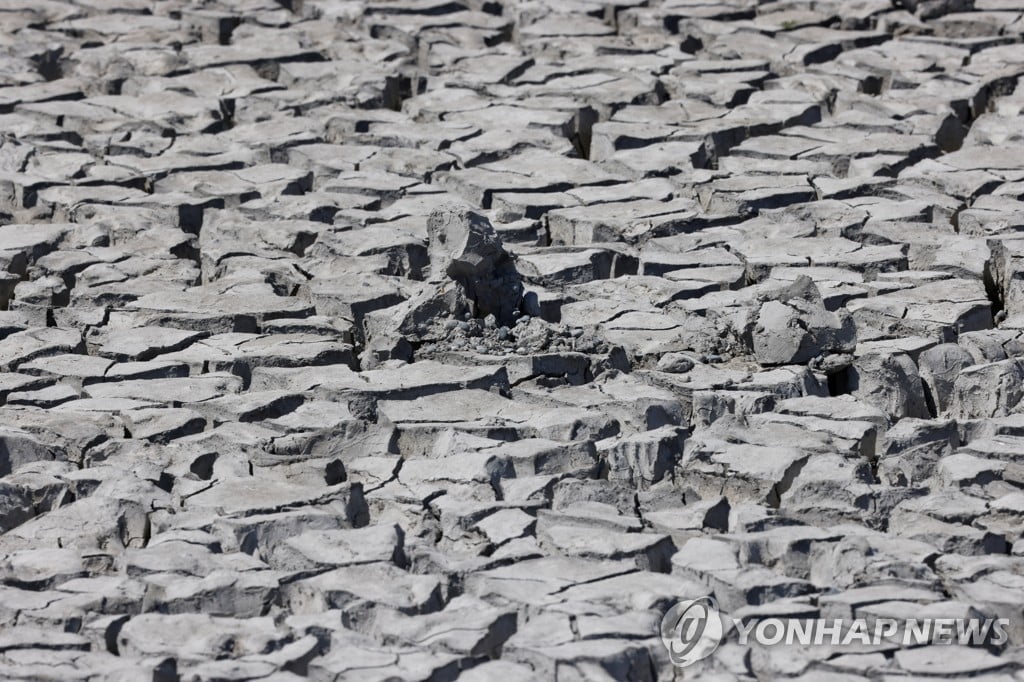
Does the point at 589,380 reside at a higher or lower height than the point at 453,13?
lower

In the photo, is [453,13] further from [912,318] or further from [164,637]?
[164,637]

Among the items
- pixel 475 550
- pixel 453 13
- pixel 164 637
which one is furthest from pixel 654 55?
pixel 164 637

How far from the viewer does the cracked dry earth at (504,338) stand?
3402mm

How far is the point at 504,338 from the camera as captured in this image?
4867 millimetres

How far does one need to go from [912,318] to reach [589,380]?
0.99 metres

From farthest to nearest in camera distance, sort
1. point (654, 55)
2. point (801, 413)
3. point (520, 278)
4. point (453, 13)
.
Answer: point (453, 13) → point (654, 55) → point (520, 278) → point (801, 413)

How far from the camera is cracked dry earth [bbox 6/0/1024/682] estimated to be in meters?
3.40

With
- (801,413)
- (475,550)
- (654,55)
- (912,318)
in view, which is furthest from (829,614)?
(654,55)

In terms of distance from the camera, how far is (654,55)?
7.78 meters

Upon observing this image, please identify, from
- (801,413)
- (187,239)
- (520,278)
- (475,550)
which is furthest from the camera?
(187,239)

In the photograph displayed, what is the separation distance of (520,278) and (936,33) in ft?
12.3

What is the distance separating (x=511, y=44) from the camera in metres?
8.07

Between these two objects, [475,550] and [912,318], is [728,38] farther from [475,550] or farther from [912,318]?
[475,550]

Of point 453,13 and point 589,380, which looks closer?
point 589,380
